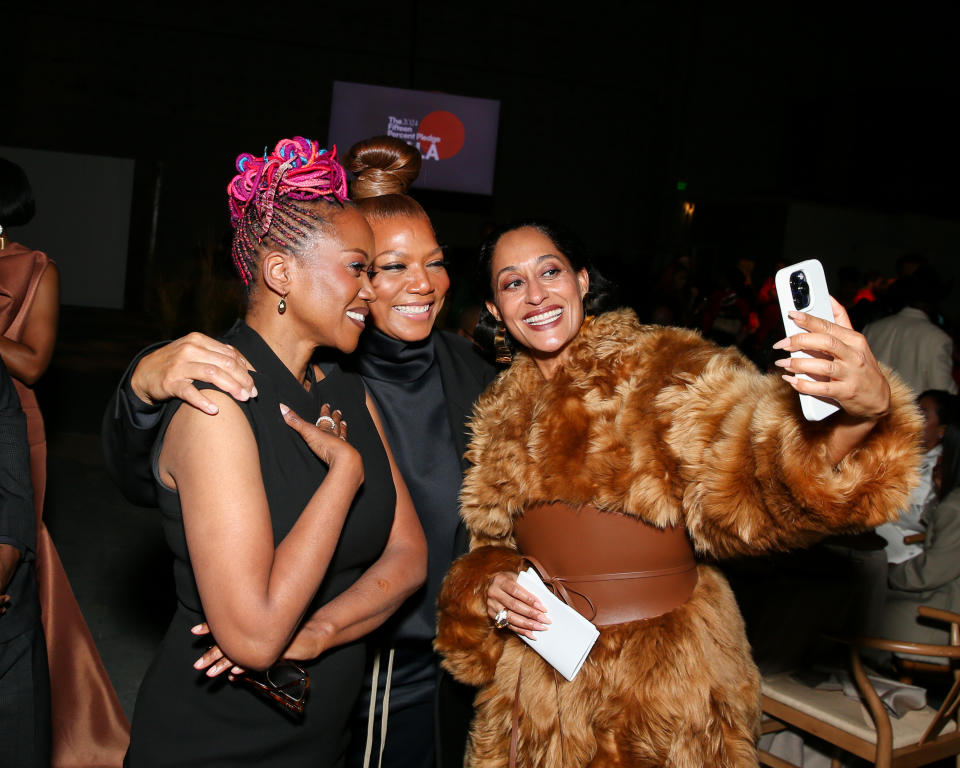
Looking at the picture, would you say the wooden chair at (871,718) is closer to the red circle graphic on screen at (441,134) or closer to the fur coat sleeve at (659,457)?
the fur coat sleeve at (659,457)

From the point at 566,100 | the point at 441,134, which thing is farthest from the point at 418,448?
the point at 566,100

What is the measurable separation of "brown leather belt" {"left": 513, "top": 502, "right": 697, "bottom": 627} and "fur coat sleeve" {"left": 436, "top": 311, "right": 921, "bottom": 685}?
0.05 meters

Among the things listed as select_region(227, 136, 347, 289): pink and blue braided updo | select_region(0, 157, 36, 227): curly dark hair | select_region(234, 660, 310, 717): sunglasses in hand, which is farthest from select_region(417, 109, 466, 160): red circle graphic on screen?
select_region(234, 660, 310, 717): sunglasses in hand

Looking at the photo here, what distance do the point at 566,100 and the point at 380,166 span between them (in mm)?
10167

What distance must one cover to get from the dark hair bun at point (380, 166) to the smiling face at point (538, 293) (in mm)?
342

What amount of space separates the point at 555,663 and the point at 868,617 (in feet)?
6.25

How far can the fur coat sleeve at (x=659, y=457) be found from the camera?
1.25m

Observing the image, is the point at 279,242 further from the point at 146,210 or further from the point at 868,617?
the point at 146,210

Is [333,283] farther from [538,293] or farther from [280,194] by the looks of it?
[538,293]

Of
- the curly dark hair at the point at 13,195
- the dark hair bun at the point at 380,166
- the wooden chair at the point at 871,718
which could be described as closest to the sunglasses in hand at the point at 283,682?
the dark hair bun at the point at 380,166

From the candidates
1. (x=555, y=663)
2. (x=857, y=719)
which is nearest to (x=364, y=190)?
(x=555, y=663)

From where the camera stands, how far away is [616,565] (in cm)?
170

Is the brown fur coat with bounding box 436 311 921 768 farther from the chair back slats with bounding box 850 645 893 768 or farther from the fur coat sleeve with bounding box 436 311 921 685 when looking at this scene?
the chair back slats with bounding box 850 645 893 768

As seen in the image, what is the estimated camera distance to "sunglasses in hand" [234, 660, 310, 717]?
136 cm
